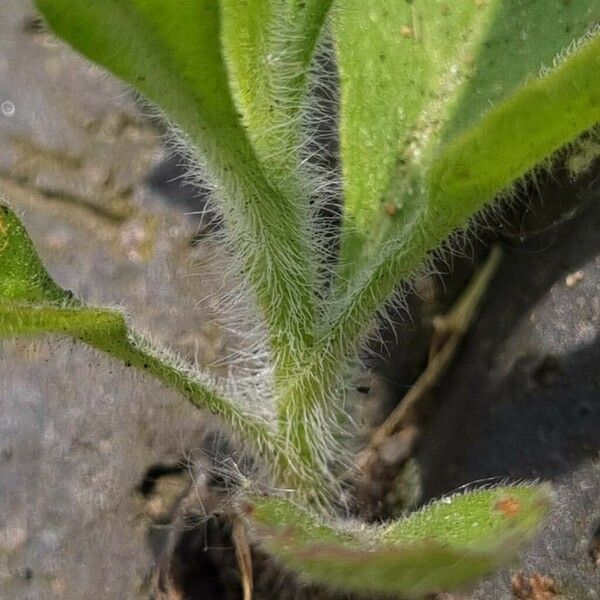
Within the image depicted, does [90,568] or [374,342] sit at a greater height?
[374,342]

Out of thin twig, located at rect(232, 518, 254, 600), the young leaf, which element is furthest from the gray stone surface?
the young leaf

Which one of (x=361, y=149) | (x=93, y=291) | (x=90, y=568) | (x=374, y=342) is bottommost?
(x=90, y=568)

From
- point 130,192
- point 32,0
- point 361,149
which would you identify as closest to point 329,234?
point 361,149

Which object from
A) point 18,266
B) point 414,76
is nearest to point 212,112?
point 18,266

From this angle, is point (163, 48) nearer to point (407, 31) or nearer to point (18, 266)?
point (18, 266)

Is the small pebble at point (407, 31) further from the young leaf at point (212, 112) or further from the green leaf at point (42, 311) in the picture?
the green leaf at point (42, 311)

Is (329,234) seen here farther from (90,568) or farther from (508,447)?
(90,568)

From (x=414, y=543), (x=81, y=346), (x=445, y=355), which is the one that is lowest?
(x=81, y=346)
